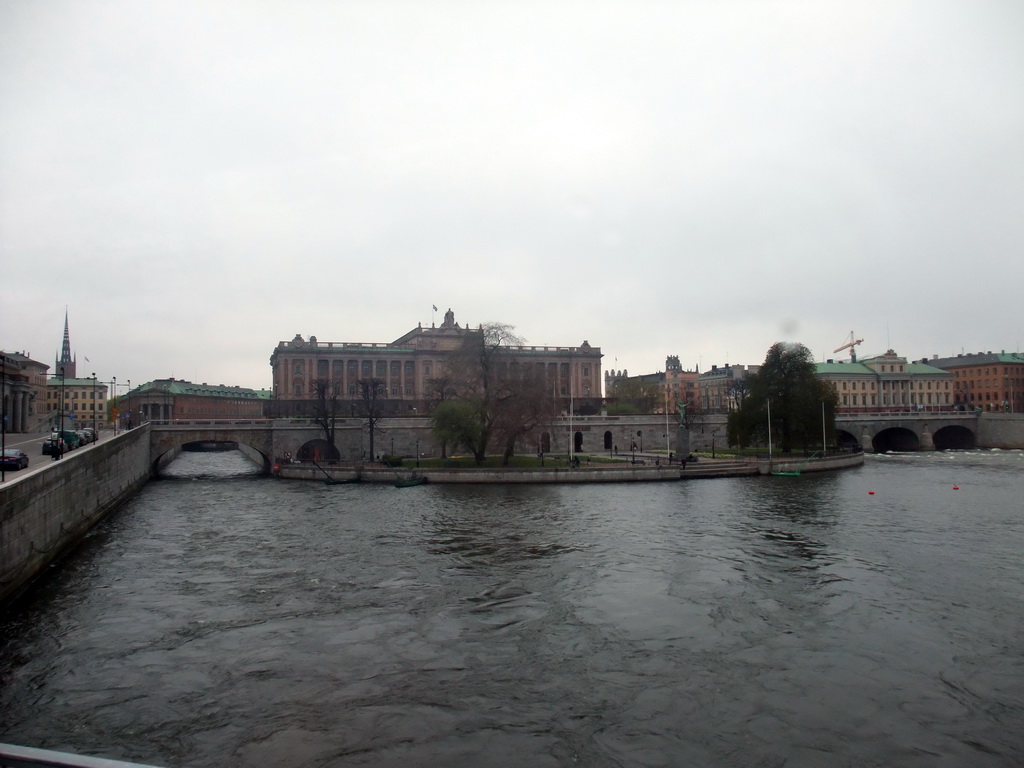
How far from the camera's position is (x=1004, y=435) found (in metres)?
102

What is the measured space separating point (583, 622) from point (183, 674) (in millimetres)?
10177

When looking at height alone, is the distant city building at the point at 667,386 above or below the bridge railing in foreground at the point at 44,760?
above

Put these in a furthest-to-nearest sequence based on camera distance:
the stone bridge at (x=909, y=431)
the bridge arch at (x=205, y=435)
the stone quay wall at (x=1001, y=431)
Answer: the stone quay wall at (x=1001, y=431) → the stone bridge at (x=909, y=431) → the bridge arch at (x=205, y=435)

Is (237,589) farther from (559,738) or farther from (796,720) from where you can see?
(796,720)

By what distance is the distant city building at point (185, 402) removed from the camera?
395 feet

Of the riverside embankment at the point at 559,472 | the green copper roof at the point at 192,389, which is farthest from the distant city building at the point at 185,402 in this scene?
the riverside embankment at the point at 559,472

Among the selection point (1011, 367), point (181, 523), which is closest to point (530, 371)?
point (181, 523)

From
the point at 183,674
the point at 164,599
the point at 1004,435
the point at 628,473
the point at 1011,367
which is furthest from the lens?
the point at 1011,367

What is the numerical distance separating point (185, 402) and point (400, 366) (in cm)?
4674

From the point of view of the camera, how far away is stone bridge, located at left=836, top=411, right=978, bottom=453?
97300 mm

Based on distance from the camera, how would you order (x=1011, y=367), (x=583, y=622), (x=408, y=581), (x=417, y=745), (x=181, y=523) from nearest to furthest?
1. (x=417, y=745)
2. (x=583, y=622)
3. (x=408, y=581)
4. (x=181, y=523)
5. (x=1011, y=367)

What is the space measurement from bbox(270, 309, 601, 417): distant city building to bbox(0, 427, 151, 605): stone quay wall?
67.9 m

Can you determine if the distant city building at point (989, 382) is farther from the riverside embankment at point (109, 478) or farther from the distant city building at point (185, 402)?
the distant city building at point (185, 402)

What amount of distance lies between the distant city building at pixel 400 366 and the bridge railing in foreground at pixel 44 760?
106m
